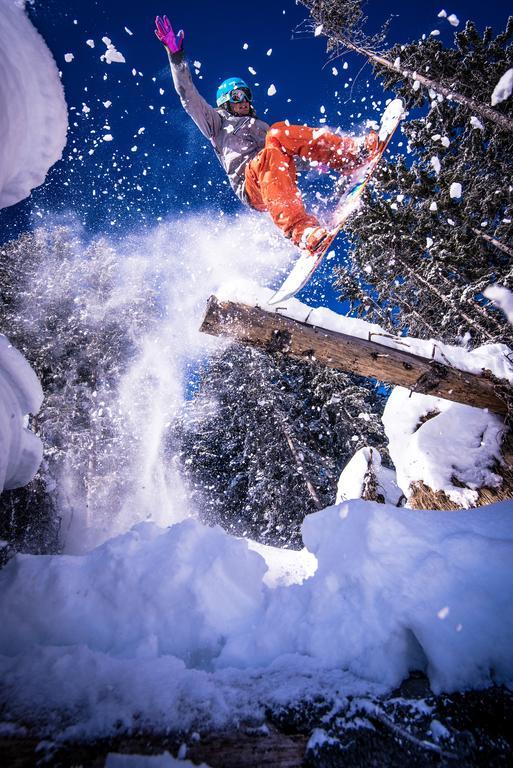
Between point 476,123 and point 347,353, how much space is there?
952cm

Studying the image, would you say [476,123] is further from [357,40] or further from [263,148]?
[263,148]

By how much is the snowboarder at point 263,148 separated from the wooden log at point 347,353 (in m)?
1.14

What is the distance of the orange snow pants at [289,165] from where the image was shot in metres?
3.82

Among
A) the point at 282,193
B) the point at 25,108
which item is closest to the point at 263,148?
the point at 282,193

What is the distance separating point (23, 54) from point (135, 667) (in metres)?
2.59

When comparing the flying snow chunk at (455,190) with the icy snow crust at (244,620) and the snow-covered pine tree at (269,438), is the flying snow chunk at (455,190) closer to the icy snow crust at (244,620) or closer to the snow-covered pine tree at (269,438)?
the snow-covered pine tree at (269,438)

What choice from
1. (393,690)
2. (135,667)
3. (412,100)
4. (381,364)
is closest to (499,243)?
(412,100)

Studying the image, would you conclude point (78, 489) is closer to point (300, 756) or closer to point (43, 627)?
point (43, 627)

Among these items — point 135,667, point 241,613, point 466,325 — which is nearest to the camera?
point 135,667

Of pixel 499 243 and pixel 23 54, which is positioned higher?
pixel 499 243

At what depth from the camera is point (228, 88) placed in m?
5.53

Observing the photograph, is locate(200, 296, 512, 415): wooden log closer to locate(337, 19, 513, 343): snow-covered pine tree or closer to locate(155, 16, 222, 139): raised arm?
locate(155, 16, 222, 139): raised arm

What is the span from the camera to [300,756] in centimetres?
102

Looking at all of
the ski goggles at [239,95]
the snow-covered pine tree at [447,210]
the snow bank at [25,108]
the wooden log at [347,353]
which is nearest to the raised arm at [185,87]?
the ski goggles at [239,95]
